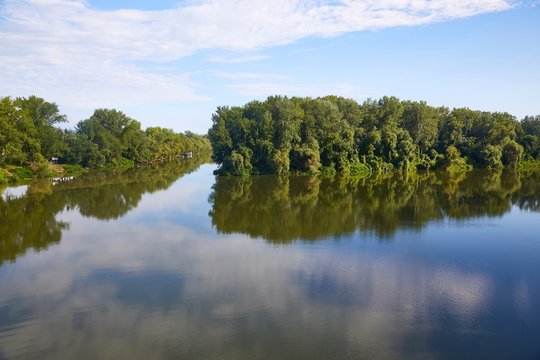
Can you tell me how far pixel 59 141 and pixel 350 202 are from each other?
53.9m

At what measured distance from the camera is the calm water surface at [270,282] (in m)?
13.5

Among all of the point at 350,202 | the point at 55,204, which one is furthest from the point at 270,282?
the point at 55,204

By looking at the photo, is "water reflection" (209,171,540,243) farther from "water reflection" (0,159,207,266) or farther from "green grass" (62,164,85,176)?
"green grass" (62,164,85,176)

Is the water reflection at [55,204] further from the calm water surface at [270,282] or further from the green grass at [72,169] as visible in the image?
the green grass at [72,169]

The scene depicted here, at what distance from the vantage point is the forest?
2335 inches

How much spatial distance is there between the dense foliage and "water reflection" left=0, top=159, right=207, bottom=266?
14085mm

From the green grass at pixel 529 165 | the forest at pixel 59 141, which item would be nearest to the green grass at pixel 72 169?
the forest at pixel 59 141

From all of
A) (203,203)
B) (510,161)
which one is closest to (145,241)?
(203,203)

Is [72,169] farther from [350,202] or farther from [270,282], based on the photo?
[270,282]

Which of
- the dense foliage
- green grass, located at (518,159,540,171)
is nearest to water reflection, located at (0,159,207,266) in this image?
the dense foliage

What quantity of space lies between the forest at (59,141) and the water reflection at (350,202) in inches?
1167

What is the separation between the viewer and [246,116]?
68.3 m

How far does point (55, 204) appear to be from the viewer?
3862 centimetres

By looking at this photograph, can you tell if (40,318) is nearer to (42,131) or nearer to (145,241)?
(145,241)
